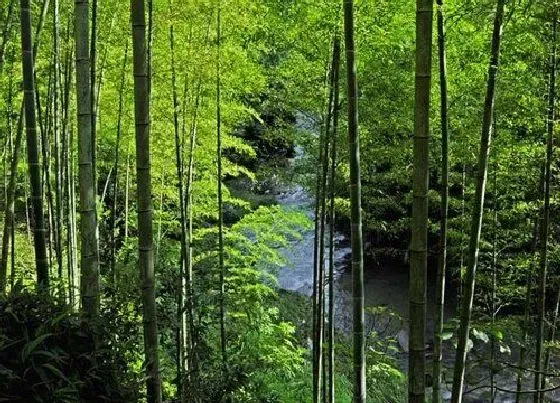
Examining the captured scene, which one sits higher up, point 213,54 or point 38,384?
point 213,54

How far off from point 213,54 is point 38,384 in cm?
493

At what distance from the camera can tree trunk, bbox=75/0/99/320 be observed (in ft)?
9.04

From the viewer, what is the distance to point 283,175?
10000mm

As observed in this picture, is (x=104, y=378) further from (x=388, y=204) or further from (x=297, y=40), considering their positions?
(x=388, y=204)

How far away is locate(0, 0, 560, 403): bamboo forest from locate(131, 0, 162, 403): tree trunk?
0.04ft

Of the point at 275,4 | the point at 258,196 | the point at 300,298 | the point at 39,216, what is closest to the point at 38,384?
the point at 39,216

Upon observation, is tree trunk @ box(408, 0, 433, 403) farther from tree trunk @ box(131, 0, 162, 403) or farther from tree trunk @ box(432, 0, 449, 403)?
tree trunk @ box(432, 0, 449, 403)

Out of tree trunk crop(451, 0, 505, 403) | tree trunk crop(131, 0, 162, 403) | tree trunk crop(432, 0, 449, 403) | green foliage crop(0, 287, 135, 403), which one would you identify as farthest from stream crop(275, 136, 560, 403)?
green foliage crop(0, 287, 135, 403)

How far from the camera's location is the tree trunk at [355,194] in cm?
312

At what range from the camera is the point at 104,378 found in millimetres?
2602

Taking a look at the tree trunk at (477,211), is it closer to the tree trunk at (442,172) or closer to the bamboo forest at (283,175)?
the bamboo forest at (283,175)

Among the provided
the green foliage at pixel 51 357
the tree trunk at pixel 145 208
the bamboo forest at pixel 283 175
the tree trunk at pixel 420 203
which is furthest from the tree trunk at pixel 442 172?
the green foliage at pixel 51 357

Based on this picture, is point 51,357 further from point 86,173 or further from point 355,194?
point 355,194

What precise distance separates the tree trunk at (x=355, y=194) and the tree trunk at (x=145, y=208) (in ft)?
3.59
